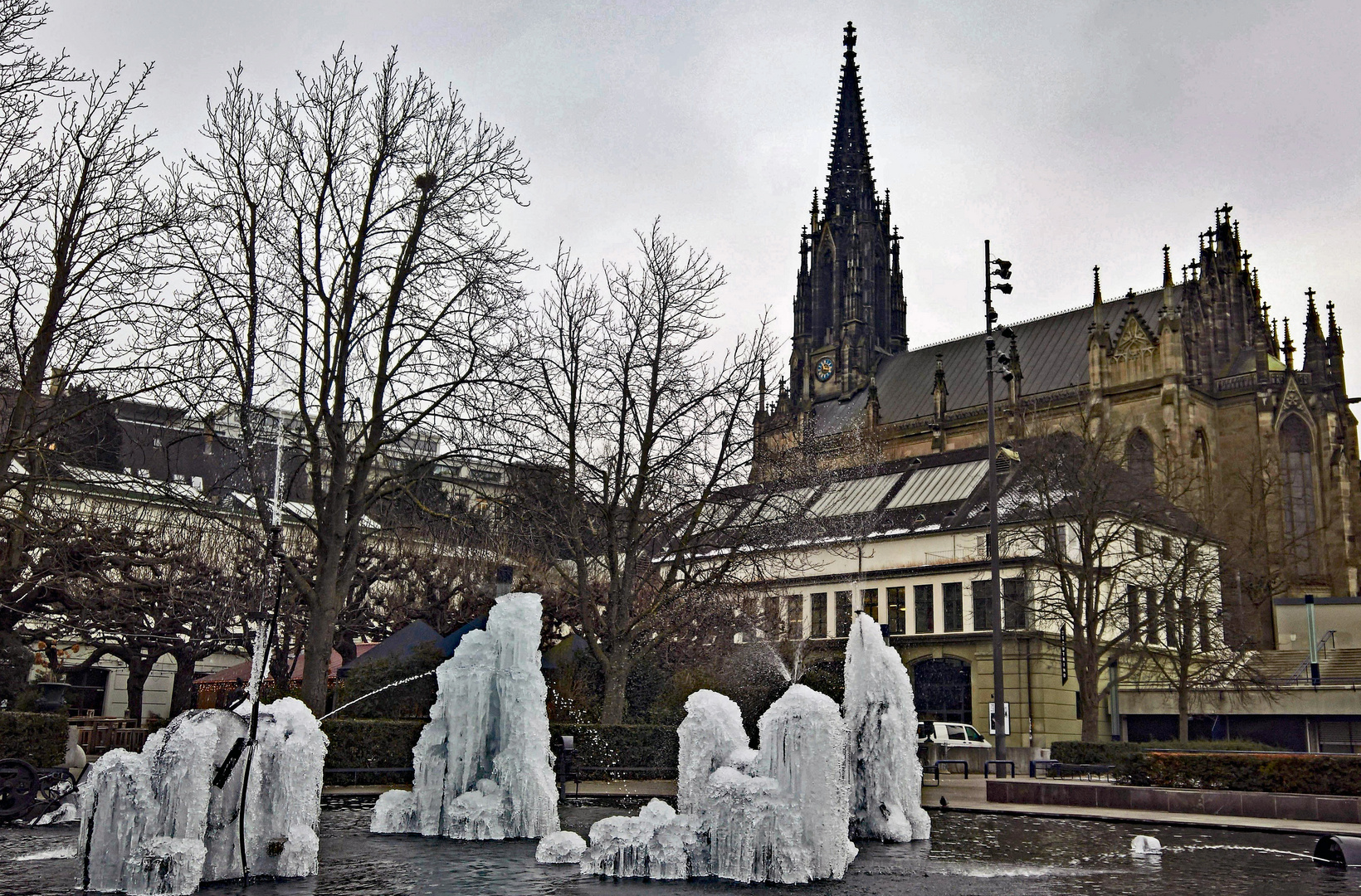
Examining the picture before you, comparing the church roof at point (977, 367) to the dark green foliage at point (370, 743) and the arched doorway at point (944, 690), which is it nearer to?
the arched doorway at point (944, 690)

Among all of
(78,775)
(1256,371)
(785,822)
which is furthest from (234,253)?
(1256,371)

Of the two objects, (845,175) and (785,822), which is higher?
(845,175)

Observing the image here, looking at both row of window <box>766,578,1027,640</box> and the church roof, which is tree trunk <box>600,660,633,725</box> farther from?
the church roof

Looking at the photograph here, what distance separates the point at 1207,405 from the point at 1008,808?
5863cm

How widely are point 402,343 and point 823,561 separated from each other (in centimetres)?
3602

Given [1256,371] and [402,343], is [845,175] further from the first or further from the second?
[402,343]

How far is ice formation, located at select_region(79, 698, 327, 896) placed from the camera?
947 centimetres

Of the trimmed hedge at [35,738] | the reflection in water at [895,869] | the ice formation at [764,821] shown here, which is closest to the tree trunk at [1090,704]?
the reflection in water at [895,869]

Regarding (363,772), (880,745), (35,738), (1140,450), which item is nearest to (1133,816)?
(880,745)

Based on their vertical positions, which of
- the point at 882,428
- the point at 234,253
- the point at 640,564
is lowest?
the point at 640,564

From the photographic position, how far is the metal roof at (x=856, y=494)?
195 ft

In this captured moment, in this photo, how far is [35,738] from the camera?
16.9 meters

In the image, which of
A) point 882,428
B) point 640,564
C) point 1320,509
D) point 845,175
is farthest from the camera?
point 845,175

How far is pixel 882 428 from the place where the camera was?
8562 centimetres
